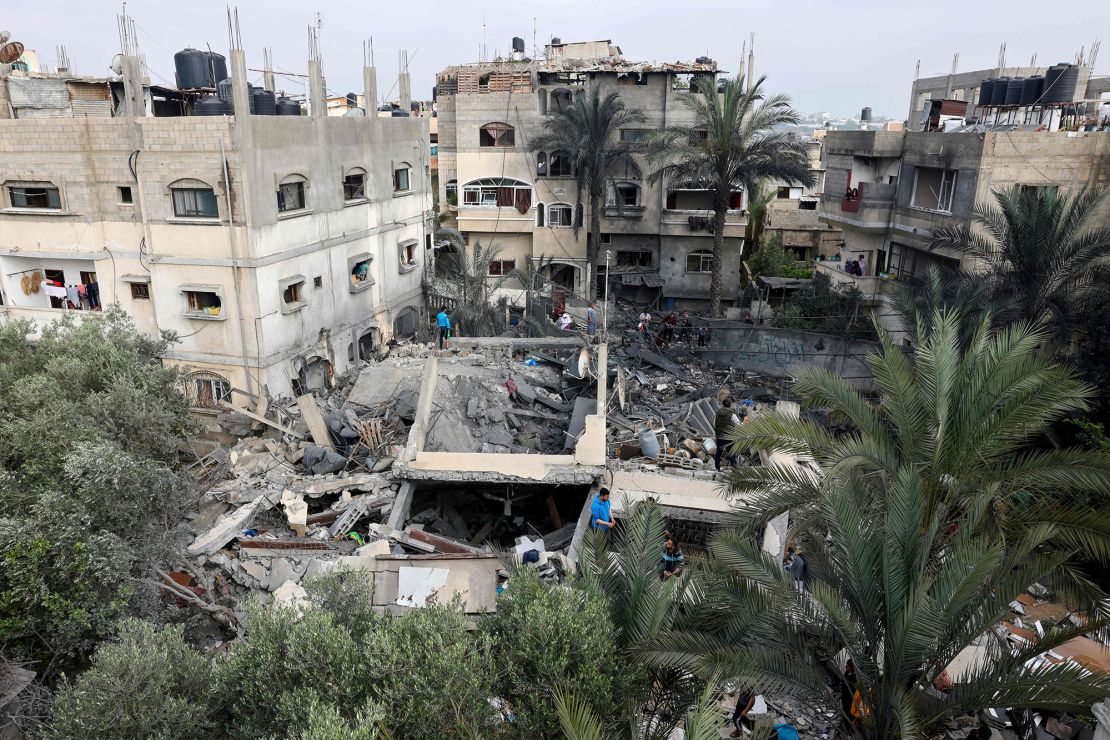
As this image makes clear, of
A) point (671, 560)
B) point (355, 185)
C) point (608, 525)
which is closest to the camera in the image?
point (608, 525)

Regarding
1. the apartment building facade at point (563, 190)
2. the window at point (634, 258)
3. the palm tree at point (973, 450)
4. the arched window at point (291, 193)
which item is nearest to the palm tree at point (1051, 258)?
the palm tree at point (973, 450)

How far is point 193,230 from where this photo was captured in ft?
66.2

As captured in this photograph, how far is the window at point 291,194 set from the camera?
2123 centimetres

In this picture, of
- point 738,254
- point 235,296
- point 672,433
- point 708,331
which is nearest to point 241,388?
point 235,296

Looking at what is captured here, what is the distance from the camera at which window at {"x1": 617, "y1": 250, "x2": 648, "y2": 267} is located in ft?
113

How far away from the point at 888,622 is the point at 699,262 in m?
28.3

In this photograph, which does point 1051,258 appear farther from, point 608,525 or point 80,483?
point 80,483

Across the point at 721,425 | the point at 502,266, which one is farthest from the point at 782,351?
the point at 502,266

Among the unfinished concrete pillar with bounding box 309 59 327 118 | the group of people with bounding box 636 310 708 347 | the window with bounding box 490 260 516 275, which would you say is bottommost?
the group of people with bounding box 636 310 708 347

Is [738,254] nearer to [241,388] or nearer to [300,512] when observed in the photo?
[241,388]

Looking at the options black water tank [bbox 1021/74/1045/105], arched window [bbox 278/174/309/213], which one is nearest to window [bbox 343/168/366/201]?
arched window [bbox 278/174/309/213]

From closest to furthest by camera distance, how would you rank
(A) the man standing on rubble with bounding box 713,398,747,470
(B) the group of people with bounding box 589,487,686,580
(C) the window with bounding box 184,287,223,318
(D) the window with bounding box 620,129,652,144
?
(B) the group of people with bounding box 589,487,686,580
(A) the man standing on rubble with bounding box 713,398,747,470
(C) the window with bounding box 184,287,223,318
(D) the window with bounding box 620,129,652,144

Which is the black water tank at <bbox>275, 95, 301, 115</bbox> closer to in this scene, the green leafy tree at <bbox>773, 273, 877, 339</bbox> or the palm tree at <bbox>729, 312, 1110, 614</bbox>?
the green leafy tree at <bbox>773, 273, 877, 339</bbox>

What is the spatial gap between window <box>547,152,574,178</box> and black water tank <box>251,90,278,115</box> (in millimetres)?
12995
